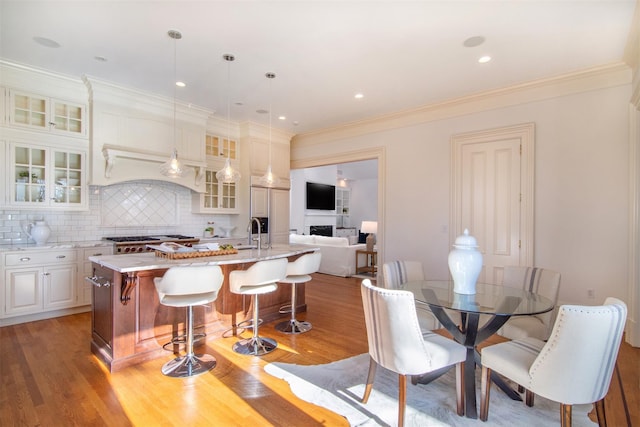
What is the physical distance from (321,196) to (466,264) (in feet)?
28.4

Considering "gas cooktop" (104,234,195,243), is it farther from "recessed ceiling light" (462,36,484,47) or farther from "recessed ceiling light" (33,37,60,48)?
"recessed ceiling light" (462,36,484,47)

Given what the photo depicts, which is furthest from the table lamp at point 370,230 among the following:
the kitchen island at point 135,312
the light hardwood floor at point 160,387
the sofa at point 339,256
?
the kitchen island at point 135,312

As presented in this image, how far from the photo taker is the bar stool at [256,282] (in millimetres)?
2968

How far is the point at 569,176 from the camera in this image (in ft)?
12.6

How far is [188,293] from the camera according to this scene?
2.59m

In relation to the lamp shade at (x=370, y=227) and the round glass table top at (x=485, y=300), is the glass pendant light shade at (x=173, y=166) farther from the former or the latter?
the lamp shade at (x=370, y=227)

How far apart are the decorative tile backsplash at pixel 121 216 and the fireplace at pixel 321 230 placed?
16.7 feet

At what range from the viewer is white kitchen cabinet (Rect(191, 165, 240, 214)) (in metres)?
5.62

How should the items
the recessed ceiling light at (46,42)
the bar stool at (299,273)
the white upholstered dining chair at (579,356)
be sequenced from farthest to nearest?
the bar stool at (299,273) < the recessed ceiling light at (46,42) < the white upholstered dining chair at (579,356)

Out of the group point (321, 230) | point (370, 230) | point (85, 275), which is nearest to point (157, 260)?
point (85, 275)

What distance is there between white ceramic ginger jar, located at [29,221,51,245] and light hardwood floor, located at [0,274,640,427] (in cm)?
100

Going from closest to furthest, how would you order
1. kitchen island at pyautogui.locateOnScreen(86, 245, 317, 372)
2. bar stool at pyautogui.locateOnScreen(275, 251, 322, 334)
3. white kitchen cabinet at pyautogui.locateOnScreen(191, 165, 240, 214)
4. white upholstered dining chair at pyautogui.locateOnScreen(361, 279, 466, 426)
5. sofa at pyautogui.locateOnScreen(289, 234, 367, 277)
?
white upholstered dining chair at pyautogui.locateOnScreen(361, 279, 466, 426)
kitchen island at pyautogui.locateOnScreen(86, 245, 317, 372)
bar stool at pyautogui.locateOnScreen(275, 251, 322, 334)
white kitchen cabinet at pyautogui.locateOnScreen(191, 165, 240, 214)
sofa at pyautogui.locateOnScreen(289, 234, 367, 277)

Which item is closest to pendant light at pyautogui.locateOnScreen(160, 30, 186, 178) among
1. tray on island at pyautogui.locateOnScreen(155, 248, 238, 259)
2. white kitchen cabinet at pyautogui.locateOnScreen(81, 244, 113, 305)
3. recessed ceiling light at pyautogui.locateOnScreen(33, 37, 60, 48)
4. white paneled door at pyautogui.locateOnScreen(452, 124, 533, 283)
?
tray on island at pyautogui.locateOnScreen(155, 248, 238, 259)

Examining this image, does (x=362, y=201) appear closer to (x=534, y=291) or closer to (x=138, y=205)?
(x=138, y=205)
